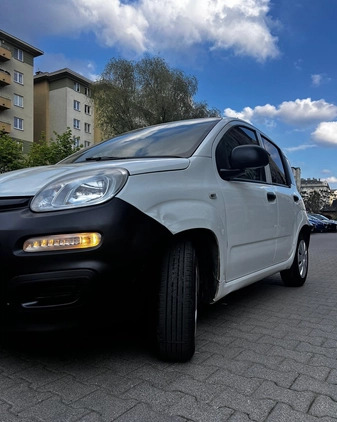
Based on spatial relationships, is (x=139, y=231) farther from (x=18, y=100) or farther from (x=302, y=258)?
(x=18, y=100)

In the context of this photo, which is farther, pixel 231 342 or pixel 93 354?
pixel 231 342

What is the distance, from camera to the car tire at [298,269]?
15.9 ft

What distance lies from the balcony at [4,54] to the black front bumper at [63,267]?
38.0m

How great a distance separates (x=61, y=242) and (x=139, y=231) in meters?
0.41

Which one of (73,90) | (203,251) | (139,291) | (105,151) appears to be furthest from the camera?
(73,90)

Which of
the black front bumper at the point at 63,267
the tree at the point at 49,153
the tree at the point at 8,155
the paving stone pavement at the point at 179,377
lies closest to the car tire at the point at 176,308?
the paving stone pavement at the point at 179,377

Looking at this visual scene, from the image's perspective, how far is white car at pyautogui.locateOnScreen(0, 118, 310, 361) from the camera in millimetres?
1907

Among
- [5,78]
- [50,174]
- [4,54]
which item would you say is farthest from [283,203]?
[4,54]

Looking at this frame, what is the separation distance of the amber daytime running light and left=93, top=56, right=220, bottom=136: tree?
86.7ft

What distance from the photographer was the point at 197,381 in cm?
211

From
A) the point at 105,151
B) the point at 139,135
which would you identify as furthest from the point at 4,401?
the point at 139,135

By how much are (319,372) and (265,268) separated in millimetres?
1436

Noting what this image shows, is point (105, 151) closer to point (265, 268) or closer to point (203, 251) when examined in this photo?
point (203, 251)

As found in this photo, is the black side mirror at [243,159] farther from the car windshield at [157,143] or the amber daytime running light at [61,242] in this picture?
the amber daytime running light at [61,242]
